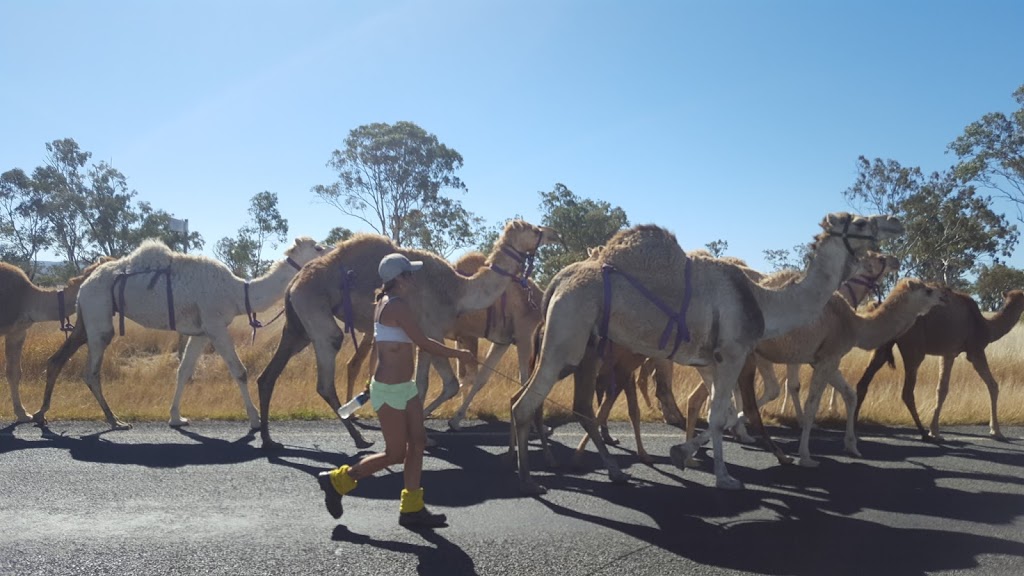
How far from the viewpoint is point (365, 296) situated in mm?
9617

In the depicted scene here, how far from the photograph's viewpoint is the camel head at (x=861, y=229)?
784 centimetres

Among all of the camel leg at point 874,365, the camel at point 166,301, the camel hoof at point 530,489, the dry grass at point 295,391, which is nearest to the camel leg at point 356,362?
the dry grass at point 295,391

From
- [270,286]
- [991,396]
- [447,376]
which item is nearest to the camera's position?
[447,376]

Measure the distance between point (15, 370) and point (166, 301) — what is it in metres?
2.39

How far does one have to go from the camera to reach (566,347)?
709 cm

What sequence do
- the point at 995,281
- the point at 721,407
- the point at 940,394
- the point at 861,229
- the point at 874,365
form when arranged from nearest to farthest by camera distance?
the point at 721,407, the point at 861,229, the point at 940,394, the point at 874,365, the point at 995,281

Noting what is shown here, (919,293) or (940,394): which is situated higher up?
(919,293)

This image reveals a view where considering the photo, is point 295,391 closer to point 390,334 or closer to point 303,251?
point 303,251

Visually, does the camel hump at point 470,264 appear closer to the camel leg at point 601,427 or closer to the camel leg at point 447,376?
the camel leg at point 447,376

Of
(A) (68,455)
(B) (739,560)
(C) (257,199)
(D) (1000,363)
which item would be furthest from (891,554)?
(C) (257,199)

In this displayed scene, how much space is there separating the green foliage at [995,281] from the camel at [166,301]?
31682mm

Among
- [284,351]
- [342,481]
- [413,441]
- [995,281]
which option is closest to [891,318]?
[413,441]

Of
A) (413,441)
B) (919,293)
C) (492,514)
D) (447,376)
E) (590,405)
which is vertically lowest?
(492,514)

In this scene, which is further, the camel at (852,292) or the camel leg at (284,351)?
the camel at (852,292)
